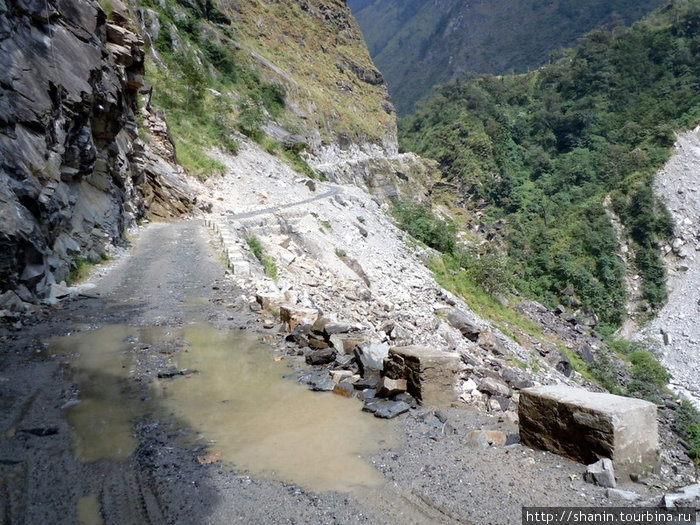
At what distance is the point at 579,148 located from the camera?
58969 millimetres

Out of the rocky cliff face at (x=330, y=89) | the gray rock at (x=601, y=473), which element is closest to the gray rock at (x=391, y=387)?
the gray rock at (x=601, y=473)

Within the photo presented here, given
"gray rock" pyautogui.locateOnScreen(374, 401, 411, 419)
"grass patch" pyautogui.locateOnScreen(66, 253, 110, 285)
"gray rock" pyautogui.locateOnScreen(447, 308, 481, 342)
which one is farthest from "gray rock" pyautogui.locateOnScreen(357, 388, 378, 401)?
"gray rock" pyautogui.locateOnScreen(447, 308, 481, 342)

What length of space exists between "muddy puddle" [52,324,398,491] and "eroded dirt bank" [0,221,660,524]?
→ 0.07m

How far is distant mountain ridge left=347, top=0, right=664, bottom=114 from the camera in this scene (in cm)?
13462

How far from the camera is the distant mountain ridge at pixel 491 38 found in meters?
135

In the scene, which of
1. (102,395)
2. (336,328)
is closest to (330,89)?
(336,328)

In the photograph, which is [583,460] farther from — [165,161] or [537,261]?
[537,261]

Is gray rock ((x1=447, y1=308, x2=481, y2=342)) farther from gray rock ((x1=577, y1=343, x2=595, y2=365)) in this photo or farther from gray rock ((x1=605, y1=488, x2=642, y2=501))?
gray rock ((x1=605, y1=488, x2=642, y2=501))

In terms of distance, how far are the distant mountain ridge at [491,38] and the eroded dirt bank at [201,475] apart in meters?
142

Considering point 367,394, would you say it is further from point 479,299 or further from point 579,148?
point 579,148

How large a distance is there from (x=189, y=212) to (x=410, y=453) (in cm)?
1749

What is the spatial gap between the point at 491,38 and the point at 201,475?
190 m

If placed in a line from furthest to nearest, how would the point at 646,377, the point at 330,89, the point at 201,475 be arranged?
the point at 330,89
the point at 646,377
the point at 201,475

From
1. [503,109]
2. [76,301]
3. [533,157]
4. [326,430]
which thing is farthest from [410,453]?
[503,109]
